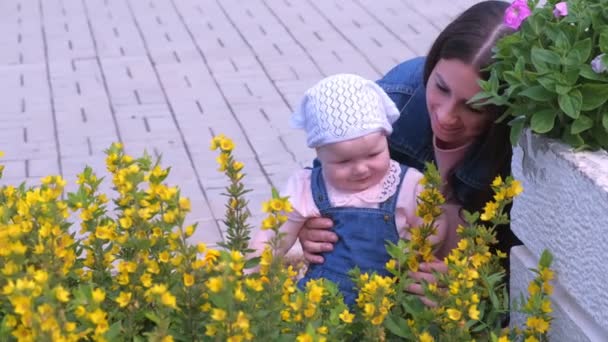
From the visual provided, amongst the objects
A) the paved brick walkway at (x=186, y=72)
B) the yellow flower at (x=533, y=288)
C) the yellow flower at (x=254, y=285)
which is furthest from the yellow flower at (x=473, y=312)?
the paved brick walkway at (x=186, y=72)

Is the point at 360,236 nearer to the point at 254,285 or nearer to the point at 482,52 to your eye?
the point at 482,52

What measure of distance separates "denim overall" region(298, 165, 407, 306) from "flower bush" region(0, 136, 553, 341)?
507mm

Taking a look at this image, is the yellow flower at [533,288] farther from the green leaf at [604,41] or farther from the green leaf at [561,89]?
the green leaf at [604,41]

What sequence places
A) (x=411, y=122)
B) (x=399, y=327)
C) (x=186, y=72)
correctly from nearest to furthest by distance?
(x=399, y=327)
(x=411, y=122)
(x=186, y=72)

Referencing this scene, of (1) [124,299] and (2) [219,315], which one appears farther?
(1) [124,299]

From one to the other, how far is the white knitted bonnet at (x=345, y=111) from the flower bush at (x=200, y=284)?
45 cm

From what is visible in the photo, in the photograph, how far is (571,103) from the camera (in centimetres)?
215

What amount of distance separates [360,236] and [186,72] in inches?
146

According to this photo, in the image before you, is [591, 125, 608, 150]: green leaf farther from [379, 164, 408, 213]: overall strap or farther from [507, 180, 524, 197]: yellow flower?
[379, 164, 408, 213]: overall strap

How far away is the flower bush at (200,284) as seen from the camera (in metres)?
1.87

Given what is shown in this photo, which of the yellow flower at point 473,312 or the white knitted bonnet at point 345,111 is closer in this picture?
the yellow flower at point 473,312

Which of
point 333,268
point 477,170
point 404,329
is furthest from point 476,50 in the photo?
point 404,329

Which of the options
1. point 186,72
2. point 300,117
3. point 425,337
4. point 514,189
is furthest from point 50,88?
point 425,337

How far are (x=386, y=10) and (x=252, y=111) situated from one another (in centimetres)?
228
